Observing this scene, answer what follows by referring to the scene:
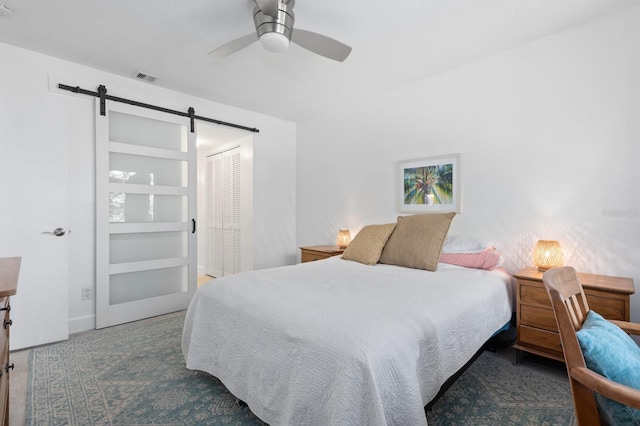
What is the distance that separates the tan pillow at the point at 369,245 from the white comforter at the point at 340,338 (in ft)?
1.66

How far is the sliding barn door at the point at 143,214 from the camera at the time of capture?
3098 millimetres

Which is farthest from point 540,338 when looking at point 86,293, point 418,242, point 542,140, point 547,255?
point 86,293

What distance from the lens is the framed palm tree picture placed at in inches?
120

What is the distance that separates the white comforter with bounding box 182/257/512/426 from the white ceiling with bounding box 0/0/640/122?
1846 mm

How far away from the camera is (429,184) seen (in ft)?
10.6

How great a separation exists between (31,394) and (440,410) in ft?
7.97

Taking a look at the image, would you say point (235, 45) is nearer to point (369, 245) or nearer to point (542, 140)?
point (369, 245)

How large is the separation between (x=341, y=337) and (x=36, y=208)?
289 cm

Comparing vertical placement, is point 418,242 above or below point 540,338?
above

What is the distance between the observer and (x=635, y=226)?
214 cm

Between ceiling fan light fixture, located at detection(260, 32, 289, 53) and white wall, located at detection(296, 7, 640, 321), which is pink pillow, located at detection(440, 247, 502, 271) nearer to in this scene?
white wall, located at detection(296, 7, 640, 321)

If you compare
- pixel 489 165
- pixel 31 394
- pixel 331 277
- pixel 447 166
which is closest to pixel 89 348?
pixel 31 394

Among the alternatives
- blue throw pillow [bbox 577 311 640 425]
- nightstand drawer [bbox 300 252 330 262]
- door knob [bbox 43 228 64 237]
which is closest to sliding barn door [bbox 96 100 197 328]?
door knob [bbox 43 228 64 237]

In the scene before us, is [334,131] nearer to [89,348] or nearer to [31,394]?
[89,348]
